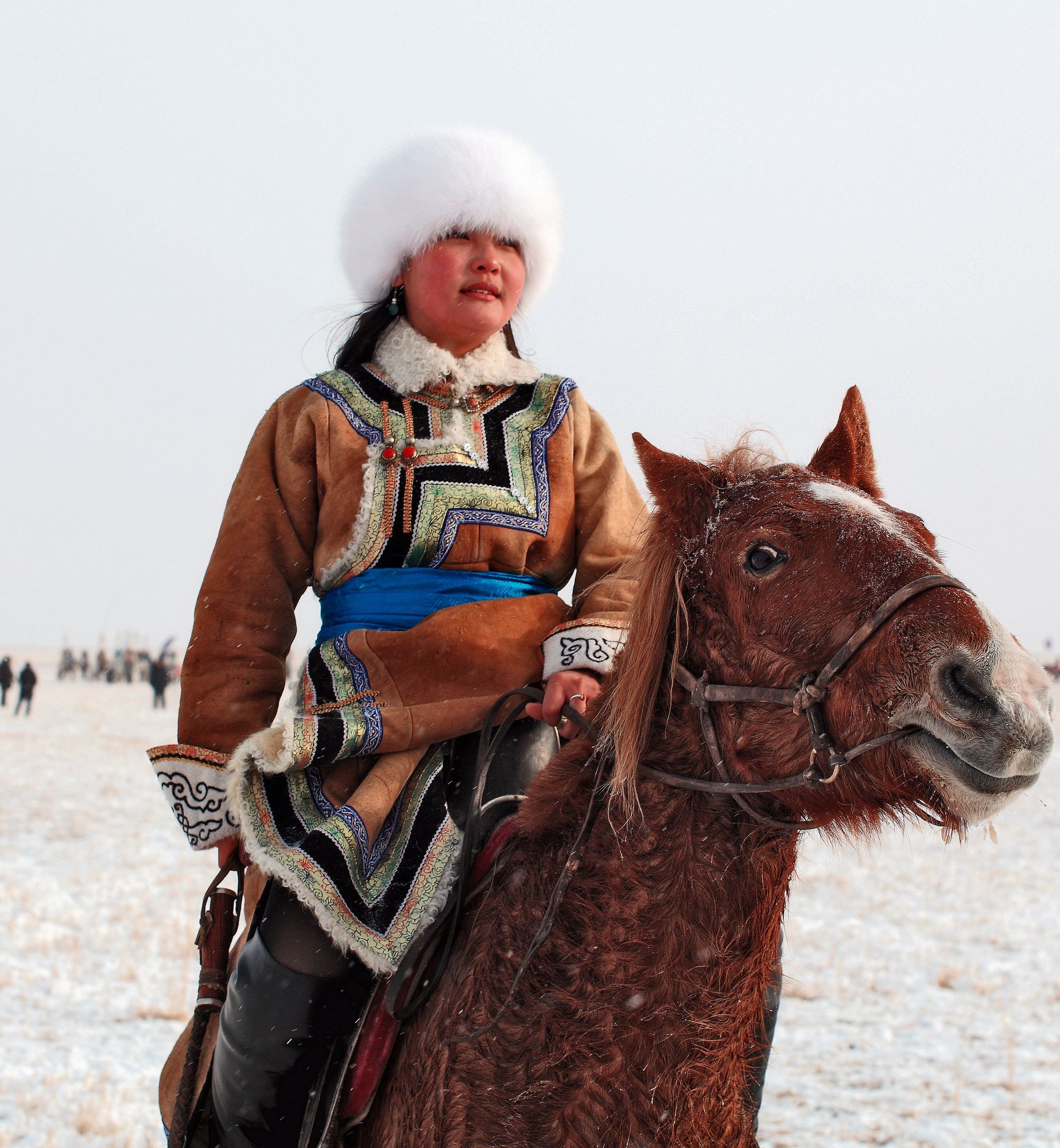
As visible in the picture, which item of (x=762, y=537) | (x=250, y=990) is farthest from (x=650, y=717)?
(x=250, y=990)

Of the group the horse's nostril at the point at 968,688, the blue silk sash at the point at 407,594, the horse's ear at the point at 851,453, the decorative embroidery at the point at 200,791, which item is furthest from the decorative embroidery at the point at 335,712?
the horse's nostril at the point at 968,688

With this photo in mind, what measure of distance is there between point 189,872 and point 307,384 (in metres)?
9.70

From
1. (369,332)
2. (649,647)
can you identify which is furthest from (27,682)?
(649,647)

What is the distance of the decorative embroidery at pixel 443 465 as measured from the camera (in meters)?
2.70

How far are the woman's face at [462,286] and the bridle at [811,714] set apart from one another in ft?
4.89

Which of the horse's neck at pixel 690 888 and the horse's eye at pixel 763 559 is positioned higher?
the horse's eye at pixel 763 559

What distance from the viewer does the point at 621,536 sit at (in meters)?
2.90

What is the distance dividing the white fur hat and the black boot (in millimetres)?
2007

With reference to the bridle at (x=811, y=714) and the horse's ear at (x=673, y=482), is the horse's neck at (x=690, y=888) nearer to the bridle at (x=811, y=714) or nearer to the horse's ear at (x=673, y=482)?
the bridle at (x=811, y=714)

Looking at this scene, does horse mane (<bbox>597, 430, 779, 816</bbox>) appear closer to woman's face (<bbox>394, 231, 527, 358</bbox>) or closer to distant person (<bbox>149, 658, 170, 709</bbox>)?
woman's face (<bbox>394, 231, 527, 358</bbox>)

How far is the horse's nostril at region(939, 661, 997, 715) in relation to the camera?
1589mm

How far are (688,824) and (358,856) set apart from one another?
82 centimetres

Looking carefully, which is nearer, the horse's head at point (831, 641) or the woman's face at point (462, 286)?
the horse's head at point (831, 641)

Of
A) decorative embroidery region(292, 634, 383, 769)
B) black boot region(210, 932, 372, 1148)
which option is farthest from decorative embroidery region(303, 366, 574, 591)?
black boot region(210, 932, 372, 1148)
